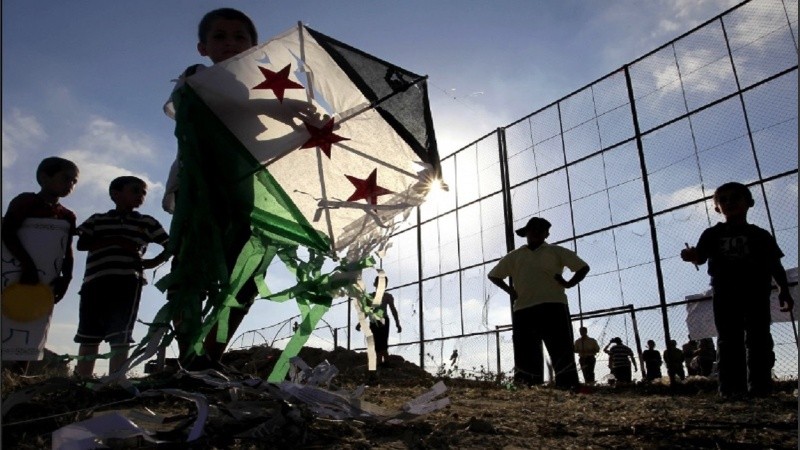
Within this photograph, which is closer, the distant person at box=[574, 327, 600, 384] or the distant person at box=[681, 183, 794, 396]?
the distant person at box=[681, 183, 794, 396]

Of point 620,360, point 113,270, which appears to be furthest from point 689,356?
point 113,270

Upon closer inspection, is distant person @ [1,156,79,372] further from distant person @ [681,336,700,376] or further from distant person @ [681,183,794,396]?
distant person @ [681,336,700,376]

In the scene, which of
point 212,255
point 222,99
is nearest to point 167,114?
point 222,99

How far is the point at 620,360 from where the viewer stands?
27.0 ft

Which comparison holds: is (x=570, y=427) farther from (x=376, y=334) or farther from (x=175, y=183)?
(x=376, y=334)

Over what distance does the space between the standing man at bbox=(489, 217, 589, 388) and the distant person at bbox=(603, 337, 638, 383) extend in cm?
407

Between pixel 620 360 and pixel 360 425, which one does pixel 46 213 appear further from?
pixel 620 360

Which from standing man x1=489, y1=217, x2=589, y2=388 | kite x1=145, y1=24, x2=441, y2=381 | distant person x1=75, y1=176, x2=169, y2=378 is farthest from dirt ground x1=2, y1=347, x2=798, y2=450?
standing man x1=489, y1=217, x2=589, y2=388

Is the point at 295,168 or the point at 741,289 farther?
the point at 741,289

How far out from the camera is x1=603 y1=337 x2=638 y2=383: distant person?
315 inches

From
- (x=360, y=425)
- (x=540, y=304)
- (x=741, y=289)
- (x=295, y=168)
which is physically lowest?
(x=360, y=425)

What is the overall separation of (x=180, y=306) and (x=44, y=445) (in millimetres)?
547

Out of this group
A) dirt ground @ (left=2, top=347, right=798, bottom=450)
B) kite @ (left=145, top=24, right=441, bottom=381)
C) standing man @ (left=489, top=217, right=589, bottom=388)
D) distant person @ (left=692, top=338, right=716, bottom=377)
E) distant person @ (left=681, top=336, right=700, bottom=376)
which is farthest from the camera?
distant person @ (left=681, top=336, right=700, bottom=376)

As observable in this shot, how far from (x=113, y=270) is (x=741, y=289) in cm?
307
